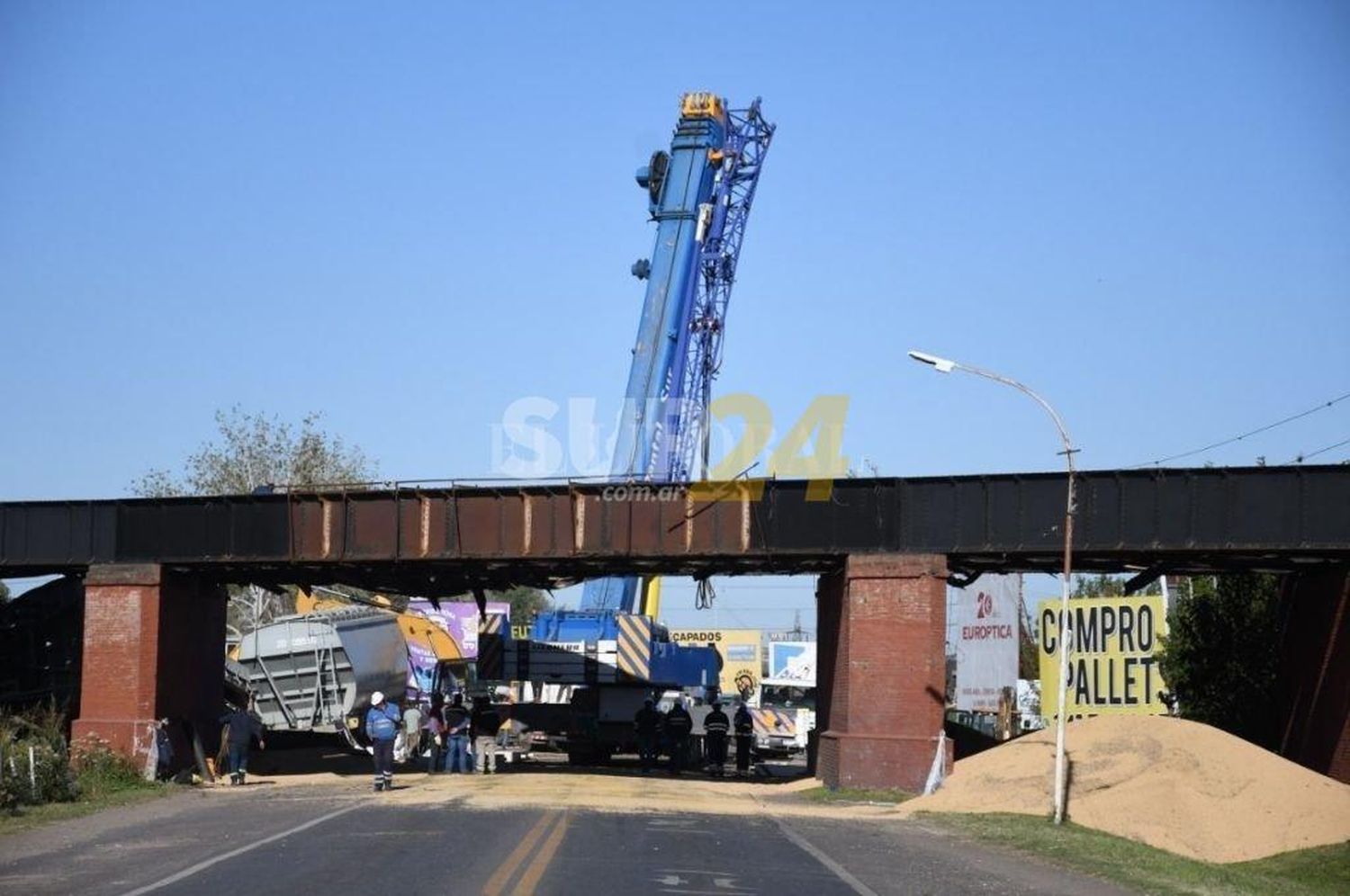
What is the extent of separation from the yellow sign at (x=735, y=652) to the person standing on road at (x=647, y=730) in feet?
148

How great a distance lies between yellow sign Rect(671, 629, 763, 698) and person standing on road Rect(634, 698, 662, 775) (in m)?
45.0

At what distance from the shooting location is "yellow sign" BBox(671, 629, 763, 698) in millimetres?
98812

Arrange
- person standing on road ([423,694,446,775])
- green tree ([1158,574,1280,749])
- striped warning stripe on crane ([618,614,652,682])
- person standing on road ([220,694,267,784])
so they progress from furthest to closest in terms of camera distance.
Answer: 1. striped warning stripe on crane ([618,614,652,682])
2. green tree ([1158,574,1280,749])
3. person standing on road ([423,694,446,775])
4. person standing on road ([220,694,267,784])

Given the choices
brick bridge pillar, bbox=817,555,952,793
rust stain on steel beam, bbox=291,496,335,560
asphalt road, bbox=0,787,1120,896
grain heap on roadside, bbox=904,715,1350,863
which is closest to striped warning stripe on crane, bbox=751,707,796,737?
brick bridge pillar, bbox=817,555,952,793

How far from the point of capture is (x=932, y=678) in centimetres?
3531

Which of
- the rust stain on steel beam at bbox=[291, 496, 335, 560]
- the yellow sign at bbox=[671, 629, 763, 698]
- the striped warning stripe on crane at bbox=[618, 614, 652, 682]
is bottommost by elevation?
the yellow sign at bbox=[671, 629, 763, 698]

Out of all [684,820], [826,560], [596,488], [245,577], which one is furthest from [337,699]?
[684,820]

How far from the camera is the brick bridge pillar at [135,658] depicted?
3800 cm

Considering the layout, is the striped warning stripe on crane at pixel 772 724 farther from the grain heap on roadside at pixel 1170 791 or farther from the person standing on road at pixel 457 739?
the grain heap on roadside at pixel 1170 791

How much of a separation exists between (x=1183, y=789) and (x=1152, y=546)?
6056 mm

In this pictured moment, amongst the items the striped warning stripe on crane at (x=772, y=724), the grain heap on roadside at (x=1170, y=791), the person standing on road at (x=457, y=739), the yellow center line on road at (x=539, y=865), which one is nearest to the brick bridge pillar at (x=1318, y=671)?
the grain heap on roadside at (x=1170, y=791)

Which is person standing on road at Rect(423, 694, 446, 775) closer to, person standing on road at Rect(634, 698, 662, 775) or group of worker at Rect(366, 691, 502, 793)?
group of worker at Rect(366, 691, 502, 793)

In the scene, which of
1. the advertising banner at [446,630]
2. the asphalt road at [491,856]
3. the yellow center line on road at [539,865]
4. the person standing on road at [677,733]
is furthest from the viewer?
the advertising banner at [446,630]

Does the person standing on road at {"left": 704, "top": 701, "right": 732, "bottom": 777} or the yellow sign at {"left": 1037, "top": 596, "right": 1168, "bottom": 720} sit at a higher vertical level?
the yellow sign at {"left": 1037, "top": 596, "right": 1168, "bottom": 720}
